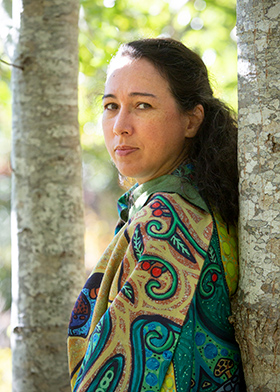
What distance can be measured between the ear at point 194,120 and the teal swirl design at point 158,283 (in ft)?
1.97

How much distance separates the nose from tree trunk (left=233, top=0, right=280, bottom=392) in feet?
1.40

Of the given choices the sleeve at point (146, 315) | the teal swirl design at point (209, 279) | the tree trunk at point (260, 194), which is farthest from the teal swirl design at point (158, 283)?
the tree trunk at point (260, 194)

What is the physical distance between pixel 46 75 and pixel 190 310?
5.27ft

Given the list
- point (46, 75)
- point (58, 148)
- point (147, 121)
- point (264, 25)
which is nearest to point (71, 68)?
point (46, 75)

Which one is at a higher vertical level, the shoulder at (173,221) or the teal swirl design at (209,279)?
the shoulder at (173,221)

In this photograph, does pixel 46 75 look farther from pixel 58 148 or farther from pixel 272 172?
pixel 272 172

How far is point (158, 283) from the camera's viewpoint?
1.42 meters

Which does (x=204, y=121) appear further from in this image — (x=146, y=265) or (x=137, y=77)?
(x=146, y=265)

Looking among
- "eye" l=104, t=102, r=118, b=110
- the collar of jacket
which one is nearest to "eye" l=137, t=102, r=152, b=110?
"eye" l=104, t=102, r=118, b=110

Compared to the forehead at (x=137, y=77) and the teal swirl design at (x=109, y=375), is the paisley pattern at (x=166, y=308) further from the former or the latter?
the forehead at (x=137, y=77)

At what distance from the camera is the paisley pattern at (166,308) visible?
1396 mm

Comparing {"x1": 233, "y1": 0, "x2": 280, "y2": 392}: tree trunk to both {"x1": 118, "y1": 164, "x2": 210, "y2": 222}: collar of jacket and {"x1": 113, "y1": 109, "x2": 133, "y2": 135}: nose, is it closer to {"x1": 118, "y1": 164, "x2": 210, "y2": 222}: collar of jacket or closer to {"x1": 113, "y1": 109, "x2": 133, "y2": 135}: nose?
{"x1": 118, "y1": 164, "x2": 210, "y2": 222}: collar of jacket

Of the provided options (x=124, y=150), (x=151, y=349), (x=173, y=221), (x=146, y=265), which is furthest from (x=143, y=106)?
(x=151, y=349)

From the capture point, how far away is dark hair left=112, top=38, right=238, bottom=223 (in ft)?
5.44
